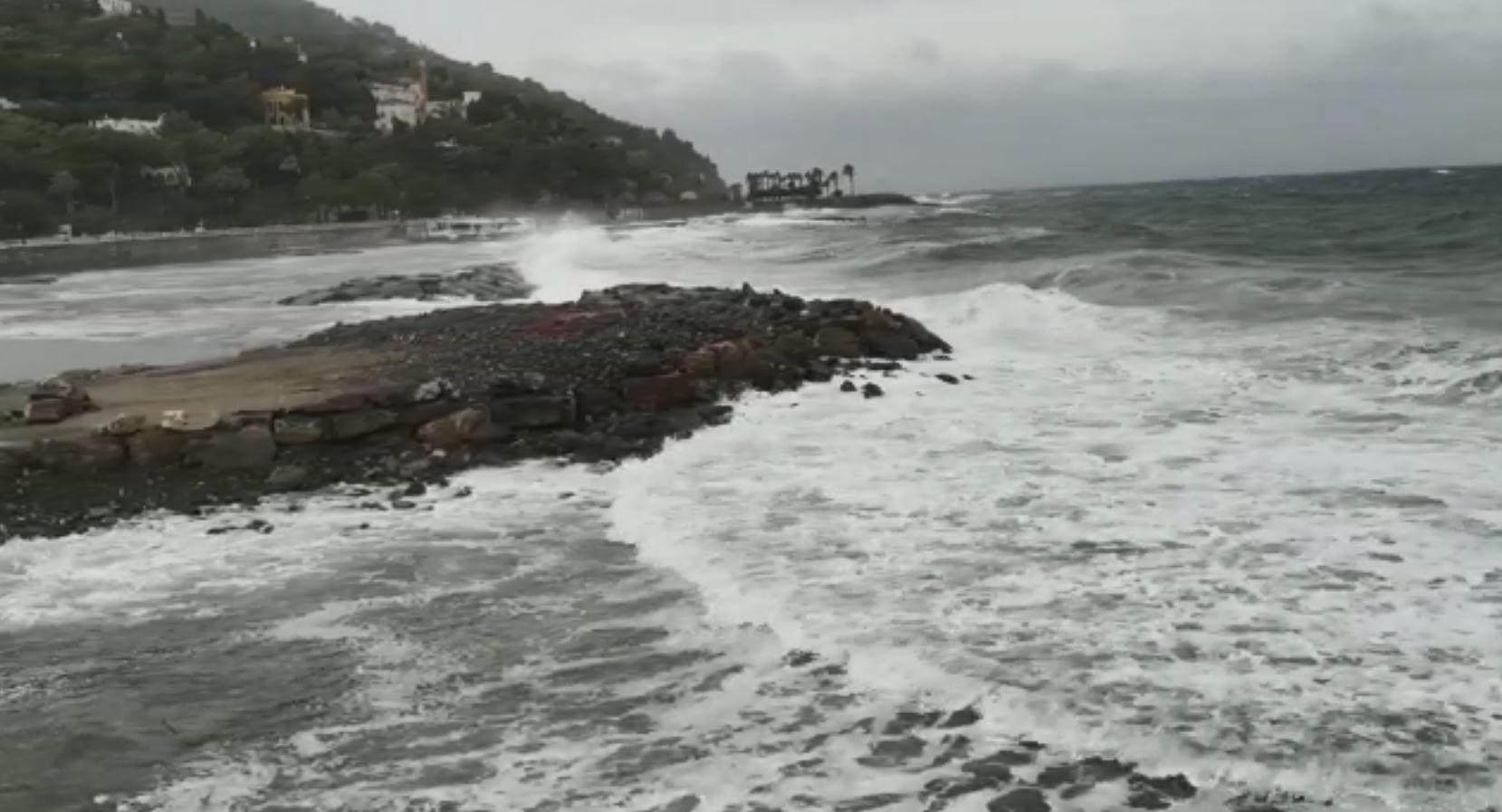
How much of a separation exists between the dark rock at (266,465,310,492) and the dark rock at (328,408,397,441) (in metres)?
0.92

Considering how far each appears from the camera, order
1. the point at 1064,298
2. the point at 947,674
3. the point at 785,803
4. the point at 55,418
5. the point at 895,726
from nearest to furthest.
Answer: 1. the point at 785,803
2. the point at 895,726
3. the point at 947,674
4. the point at 55,418
5. the point at 1064,298

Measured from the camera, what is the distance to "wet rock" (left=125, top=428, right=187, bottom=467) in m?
11.6

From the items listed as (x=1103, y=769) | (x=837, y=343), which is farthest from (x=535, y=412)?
(x=1103, y=769)

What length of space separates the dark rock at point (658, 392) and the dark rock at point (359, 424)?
2.70 metres

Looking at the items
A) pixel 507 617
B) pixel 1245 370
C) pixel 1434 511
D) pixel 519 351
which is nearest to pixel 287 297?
pixel 519 351

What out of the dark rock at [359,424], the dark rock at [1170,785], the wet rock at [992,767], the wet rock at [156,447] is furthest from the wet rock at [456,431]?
the dark rock at [1170,785]

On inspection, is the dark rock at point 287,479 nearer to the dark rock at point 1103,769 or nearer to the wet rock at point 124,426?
the wet rock at point 124,426

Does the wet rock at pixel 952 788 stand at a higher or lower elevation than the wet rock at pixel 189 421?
Result: lower

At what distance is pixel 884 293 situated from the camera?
2802 cm

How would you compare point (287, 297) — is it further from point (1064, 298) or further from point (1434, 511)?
point (1434, 511)

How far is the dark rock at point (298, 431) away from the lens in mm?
12055

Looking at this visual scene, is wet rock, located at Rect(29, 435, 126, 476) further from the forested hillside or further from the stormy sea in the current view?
the forested hillside

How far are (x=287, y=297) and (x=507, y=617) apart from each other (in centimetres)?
2642

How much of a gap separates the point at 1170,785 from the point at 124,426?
34.8ft
